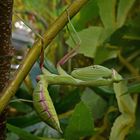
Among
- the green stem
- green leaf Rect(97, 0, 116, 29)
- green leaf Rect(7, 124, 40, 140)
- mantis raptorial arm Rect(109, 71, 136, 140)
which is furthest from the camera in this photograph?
green leaf Rect(97, 0, 116, 29)

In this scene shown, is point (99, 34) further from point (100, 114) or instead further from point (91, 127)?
point (91, 127)

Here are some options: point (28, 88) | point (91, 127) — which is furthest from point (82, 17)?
point (91, 127)

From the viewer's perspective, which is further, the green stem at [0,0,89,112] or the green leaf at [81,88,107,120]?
the green leaf at [81,88,107,120]

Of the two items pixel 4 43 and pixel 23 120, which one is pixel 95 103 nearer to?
pixel 23 120

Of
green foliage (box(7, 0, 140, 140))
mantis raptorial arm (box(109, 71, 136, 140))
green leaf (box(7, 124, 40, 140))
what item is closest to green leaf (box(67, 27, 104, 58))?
green foliage (box(7, 0, 140, 140))

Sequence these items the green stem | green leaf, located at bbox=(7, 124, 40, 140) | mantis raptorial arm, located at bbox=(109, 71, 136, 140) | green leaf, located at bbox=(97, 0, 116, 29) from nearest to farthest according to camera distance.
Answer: the green stem, green leaf, located at bbox=(7, 124, 40, 140), mantis raptorial arm, located at bbox=(109, 71, 136, 140), green leaf, located at bbox=(97, 0, 116, 29)

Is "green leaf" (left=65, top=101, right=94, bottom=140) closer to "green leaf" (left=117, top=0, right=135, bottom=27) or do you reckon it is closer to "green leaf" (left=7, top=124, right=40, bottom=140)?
"green leaf" (left=7, top=124, right=40, bottom=140)

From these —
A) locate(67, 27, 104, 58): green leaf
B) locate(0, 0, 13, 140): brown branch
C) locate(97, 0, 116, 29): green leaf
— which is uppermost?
locate(97, 0, 116, 29): green leaf
